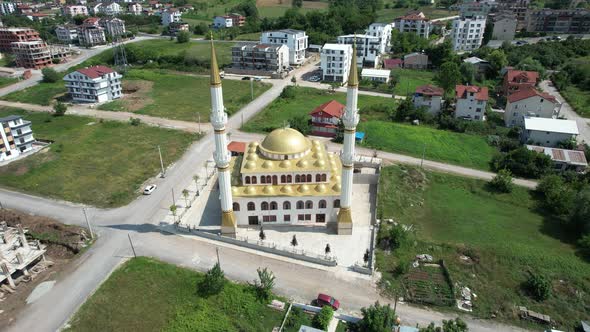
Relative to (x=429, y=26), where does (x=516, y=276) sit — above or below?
below

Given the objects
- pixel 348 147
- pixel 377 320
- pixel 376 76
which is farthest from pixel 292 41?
pixel 377 320

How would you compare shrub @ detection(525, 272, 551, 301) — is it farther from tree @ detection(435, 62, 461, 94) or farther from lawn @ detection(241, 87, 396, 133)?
tree @ detection(435, 62, 461, 94)

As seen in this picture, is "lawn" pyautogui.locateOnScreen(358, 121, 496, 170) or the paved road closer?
"lawn" pyautogui.locateOnScreen(358, 121, 496, 170)

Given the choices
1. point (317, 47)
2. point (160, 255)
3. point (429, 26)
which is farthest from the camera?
point (429, 26)

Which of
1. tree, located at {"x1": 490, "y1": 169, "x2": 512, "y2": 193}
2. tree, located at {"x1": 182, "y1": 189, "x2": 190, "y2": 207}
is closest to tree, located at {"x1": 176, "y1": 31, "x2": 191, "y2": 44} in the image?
tree, located at {"x1": 182, "y1": 189, "x2": 190, "y2": 207}

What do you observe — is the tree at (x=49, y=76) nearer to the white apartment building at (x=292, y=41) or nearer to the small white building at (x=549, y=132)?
the white apartment building at (x=292, y=41)

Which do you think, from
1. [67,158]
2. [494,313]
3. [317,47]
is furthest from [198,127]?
[317,47]

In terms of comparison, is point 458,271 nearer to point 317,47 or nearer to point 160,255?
point 160,255
